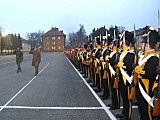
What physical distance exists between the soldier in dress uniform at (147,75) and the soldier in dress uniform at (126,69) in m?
0.89

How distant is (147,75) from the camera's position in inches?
218

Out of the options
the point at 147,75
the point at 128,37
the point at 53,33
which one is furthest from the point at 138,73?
the point at 53,33

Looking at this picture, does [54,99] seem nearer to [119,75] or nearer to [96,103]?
[96,103]

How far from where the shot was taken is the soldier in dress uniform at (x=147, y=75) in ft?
18.0

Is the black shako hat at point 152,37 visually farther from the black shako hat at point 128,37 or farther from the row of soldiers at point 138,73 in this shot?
the black shako hat at point 128,37

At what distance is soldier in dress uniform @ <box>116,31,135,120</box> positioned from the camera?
6859mm

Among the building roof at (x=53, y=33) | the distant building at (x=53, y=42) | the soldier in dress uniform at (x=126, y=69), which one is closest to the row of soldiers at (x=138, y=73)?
the soldier in dress uniform at (x=126, y=69)

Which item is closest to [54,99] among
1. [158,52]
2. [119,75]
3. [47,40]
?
[119,75]

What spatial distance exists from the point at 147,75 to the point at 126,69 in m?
1.41

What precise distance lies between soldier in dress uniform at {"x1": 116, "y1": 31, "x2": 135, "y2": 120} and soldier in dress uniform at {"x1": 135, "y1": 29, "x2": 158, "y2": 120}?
2.92 ft

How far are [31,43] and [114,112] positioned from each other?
165461 mm

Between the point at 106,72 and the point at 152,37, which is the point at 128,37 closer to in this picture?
the point at 152,37

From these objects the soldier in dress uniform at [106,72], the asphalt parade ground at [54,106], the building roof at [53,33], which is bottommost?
the asphalt parade ground at [54,106]

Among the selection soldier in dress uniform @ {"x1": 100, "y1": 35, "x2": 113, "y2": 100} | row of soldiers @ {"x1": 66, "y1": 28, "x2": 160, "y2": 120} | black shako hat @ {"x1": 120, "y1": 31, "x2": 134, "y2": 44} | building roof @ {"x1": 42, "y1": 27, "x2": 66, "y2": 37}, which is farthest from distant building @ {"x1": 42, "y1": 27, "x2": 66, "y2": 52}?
black shako hat @ {"x1": 120, "y1": 31, "x2": 134, "y2": 44}
